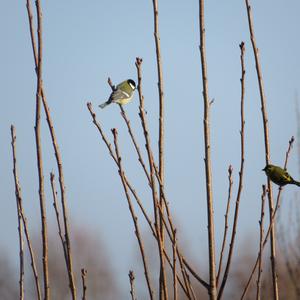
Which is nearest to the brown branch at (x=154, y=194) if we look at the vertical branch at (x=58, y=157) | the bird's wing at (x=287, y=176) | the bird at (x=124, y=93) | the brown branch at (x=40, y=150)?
the vertical branch at (x=58, y=157)

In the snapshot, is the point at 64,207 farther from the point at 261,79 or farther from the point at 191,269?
the point at 261,79

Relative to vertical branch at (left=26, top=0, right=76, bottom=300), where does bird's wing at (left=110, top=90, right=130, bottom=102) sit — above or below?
above

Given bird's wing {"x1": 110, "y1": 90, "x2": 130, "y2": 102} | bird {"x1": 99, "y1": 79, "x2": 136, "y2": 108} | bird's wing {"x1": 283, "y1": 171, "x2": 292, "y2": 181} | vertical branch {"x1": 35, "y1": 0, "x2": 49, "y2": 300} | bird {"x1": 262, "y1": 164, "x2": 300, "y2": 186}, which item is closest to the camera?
vertical branch {"x1": 35, "y1": 0, "x2": 49, "y2": 300}

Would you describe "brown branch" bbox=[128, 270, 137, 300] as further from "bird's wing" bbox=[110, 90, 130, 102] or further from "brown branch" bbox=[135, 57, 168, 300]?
"bird's wing" bbox=[110, 90, 130, 102]

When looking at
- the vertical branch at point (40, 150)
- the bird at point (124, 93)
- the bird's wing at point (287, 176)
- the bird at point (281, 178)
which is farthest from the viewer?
the bird at point (124, 93)

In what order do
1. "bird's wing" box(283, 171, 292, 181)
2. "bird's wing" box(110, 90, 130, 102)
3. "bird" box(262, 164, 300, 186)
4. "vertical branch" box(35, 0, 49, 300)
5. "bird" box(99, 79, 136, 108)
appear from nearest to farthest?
"vertical branch" box(35, 0, 49, 300)
"bird" box(262, 164, 300, 186)
"bird's wing" box(283, 171, 292, 181)
"bird's wing" box(110, 90, 130, 102)
"bird" box(99, 79, 136, 108)

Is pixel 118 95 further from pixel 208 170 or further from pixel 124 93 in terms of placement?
pixel 208 170

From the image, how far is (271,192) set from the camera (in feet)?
11.9

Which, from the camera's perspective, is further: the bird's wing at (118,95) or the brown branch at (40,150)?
the bird's wing at (118,95)

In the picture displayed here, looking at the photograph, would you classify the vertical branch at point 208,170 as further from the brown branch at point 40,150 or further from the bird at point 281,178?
the bird at point 281,178

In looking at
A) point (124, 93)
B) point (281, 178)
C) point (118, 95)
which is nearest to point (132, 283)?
point (281, 178)

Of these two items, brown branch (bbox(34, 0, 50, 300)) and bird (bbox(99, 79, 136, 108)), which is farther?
bird (bbox(99, 79, 136, 108))

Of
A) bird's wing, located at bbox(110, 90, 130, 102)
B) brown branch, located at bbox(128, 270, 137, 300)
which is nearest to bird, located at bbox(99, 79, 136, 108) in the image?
bird's wing, located at bbox(110, 90, 130, 102)

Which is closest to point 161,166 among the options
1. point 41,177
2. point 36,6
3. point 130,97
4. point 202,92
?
point 202,92
